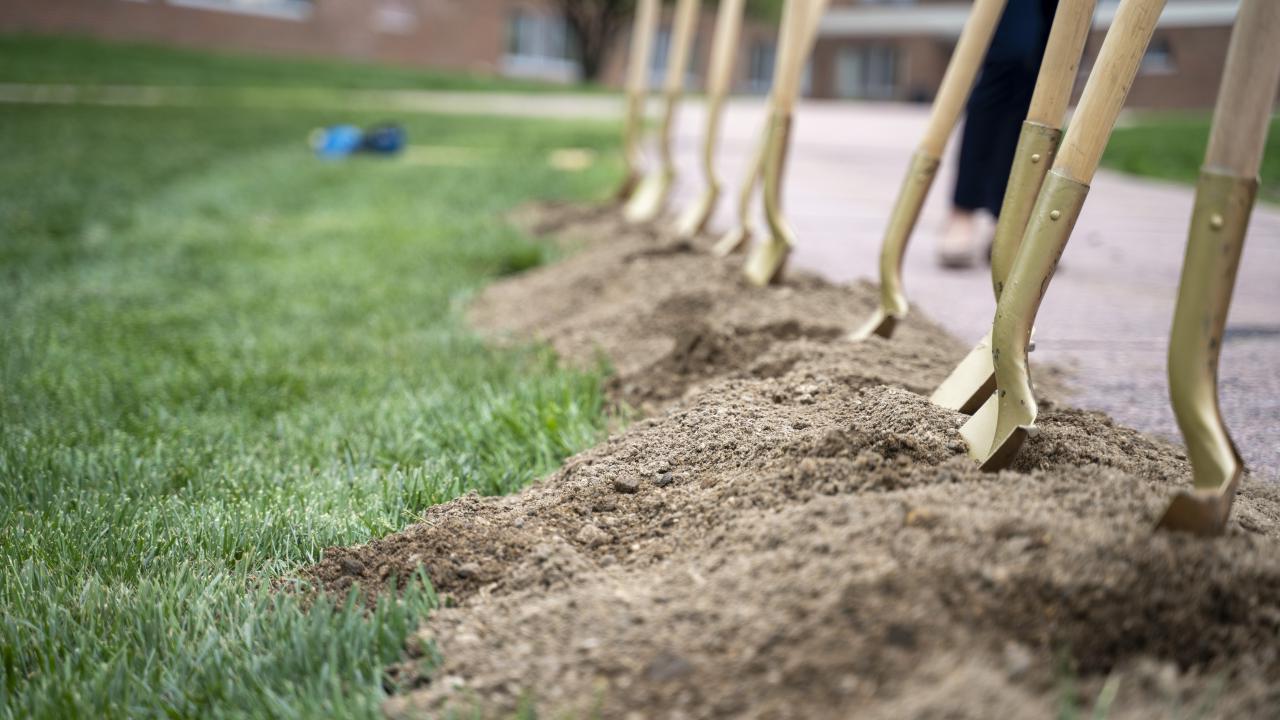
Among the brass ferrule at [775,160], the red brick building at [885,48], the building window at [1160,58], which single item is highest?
the red brick building at [885,48]

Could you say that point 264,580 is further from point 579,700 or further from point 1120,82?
point 1120,82

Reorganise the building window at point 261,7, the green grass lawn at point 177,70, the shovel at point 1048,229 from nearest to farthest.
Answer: the shovel at point 1048,229, the green grass lawn at point 177,70, the building window at point 261,7

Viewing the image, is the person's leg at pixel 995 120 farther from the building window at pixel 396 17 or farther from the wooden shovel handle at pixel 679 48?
the building window at pixel 396 17

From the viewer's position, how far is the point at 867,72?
123 ft

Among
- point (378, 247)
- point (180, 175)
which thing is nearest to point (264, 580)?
point (378, 247)

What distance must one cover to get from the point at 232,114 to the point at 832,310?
38.1ft

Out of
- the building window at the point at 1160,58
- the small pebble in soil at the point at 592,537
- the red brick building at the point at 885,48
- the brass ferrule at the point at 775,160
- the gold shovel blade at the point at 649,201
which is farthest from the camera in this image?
the red brick building at the point at 885,48

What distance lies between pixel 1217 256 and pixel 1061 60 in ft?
2.28

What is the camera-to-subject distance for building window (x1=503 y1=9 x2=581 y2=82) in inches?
1398

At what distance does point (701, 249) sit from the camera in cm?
415

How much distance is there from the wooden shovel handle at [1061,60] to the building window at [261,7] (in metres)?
29.0

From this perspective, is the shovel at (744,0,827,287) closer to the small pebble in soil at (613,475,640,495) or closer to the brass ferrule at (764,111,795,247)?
the brass ferrule at (764,111,795,247)

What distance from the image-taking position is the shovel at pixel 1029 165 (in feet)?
5.92

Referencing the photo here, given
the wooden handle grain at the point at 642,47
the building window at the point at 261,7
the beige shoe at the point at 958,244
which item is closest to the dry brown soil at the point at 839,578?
the beige shoe at the point at 958,244
